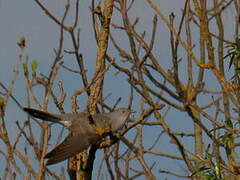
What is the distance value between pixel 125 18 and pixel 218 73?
1.44m

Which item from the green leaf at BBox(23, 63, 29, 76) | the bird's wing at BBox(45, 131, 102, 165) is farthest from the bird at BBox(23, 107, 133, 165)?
the green leaf at BBox(23, 63, 29, 76)

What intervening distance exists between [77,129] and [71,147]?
690mm

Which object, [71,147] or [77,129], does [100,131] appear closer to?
[71,147]

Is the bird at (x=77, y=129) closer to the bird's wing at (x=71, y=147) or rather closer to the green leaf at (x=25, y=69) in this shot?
the bird's wing at (x=71, y=147)

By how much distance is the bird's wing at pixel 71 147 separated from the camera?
16.7 ft

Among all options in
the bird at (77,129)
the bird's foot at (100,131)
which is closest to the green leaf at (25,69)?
the bird at (77,129)

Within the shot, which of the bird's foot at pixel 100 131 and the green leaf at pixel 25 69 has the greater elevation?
the green leaf at pixel 25 69

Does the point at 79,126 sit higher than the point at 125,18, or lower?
lower

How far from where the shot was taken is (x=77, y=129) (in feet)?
19.8

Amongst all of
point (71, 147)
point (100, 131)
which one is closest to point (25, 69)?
point (100, 131)

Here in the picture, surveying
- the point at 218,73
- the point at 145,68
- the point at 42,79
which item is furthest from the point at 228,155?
the point at 42,79

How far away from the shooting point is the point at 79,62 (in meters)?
5.10

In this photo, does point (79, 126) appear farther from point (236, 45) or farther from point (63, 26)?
point (236, 45)

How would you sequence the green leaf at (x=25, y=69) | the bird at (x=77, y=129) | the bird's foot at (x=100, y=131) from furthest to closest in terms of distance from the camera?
1. the bird at (x=77, y=129)
2. the bird's foot at (x=100, y=131)
3. the green leaf at (x=25, y=69)
